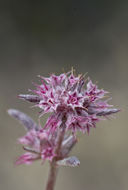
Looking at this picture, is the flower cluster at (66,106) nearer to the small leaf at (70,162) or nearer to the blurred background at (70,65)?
the small leaf at (70,162)

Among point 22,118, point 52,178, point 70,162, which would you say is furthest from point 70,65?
point 70,162

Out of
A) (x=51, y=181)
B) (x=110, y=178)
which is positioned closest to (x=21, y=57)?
(x=110, y=178)

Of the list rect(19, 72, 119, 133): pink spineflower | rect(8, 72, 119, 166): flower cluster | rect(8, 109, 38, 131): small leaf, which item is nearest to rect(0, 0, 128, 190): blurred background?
rect(8, 109, 38, 131): small leaf

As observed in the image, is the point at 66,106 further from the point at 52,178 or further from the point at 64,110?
the point at 52,178

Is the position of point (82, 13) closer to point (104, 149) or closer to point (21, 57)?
point (21, 57)

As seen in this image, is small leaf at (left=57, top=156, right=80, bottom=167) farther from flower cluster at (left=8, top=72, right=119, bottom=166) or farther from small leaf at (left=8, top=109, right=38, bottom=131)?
small leaf at (left=8, top=109, right=38, bottom=131)

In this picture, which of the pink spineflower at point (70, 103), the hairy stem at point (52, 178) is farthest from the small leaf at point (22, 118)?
the pink spineflower at point (70, 103)
